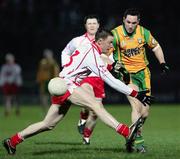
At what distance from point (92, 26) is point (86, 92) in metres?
3.92

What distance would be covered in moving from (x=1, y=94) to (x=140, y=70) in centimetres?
2175

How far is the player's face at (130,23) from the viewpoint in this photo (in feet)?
41.5

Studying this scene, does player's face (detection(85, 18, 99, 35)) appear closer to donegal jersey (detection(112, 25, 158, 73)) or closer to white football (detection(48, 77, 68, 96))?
donegal jersey (detection(112, 25, 158, 73))

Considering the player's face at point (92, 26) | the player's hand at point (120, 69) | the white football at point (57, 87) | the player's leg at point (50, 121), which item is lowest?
the player's leg at point (50, 121)

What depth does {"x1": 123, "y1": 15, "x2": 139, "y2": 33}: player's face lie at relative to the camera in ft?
41.5

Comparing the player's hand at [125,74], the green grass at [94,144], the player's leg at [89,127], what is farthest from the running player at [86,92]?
the player's leg at [89,127]

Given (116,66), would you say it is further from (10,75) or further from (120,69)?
(10,75)

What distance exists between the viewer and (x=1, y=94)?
112 feet

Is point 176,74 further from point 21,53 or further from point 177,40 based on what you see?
point 21,53

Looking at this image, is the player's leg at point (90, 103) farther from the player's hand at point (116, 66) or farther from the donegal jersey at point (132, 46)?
the donegal jersey at point (132, 46)

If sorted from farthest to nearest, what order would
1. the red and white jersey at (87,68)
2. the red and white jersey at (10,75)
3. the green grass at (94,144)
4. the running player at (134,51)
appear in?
1. the red and white jersey at (10,75)
2. the running player at (134,51)
3. the green grass at (94,144)
4. the red and white jersey at (87,68)

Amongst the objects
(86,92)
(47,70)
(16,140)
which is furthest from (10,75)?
(86,92)

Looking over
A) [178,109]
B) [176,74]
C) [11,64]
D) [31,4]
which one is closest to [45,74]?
[11,64]

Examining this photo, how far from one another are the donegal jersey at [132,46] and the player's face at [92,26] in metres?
2.10
